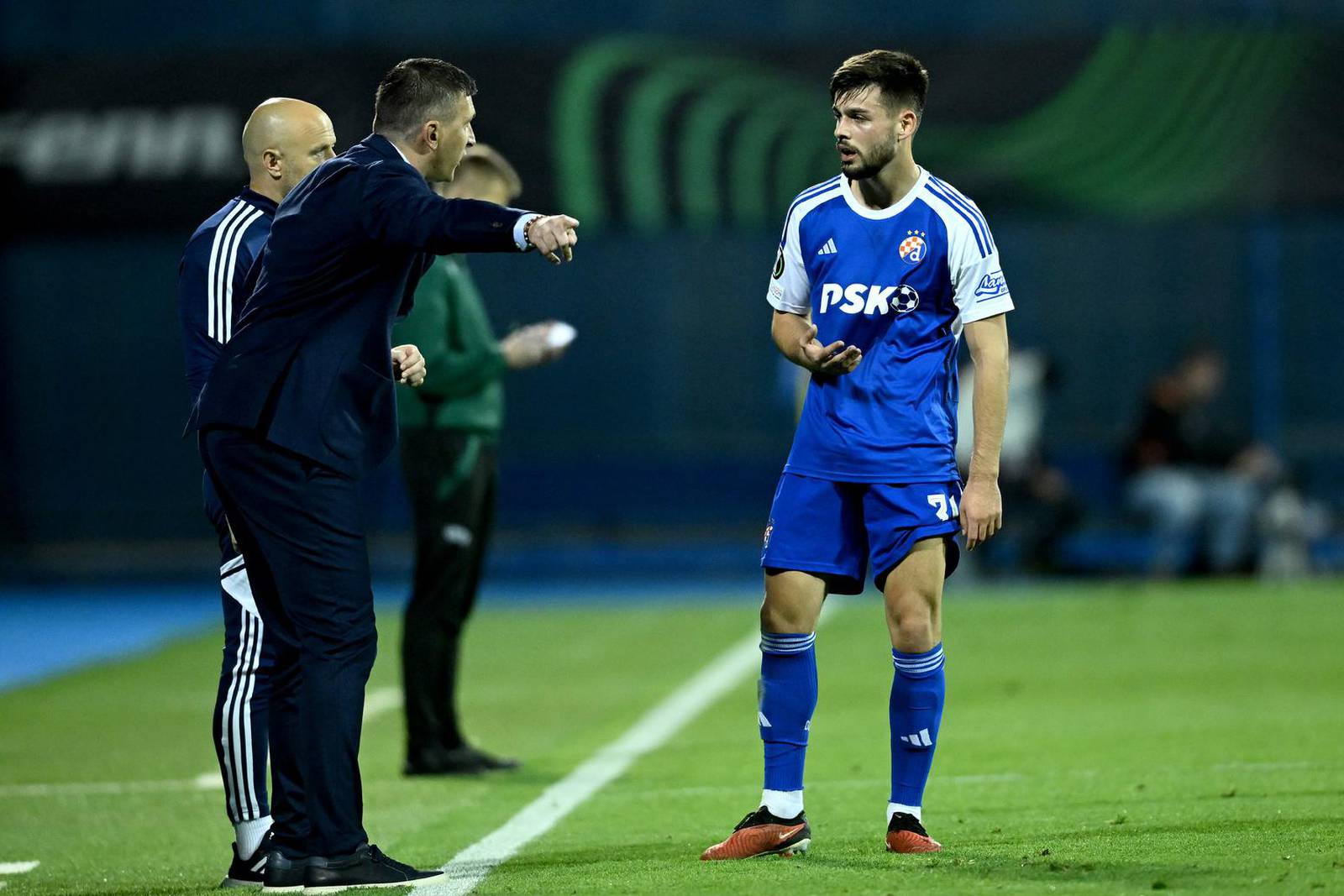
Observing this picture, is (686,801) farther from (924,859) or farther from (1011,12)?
→ (1011,12)

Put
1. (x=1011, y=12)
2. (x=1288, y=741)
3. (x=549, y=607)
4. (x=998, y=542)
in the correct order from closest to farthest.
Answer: (x=1288, y=741), (x=549, y=607), (x=998, y=542), (x=1011, y=12)

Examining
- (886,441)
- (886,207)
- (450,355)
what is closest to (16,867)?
(450,355)

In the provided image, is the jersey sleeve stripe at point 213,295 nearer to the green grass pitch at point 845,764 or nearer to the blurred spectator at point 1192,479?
the green grass pitch at point 845,764

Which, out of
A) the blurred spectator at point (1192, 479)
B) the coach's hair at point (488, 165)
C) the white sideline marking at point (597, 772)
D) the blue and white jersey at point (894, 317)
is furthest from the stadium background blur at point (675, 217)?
the blue and white jersey at point (894, 317)

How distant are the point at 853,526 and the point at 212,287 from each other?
1.87 meters

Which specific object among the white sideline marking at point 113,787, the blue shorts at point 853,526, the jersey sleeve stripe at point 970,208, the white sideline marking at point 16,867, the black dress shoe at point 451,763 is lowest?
the white sideline marking at point 113,787

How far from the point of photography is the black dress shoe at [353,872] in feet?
15.9

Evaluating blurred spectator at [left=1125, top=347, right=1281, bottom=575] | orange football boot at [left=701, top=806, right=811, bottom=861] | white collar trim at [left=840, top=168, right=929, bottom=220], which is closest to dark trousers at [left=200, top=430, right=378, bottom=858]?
orange football boot at [left=701, top=806, right=811, bottom=861]

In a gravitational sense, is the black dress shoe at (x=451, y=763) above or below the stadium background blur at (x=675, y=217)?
below

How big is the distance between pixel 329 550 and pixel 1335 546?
548 inches

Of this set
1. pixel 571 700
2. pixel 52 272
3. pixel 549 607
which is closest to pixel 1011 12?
pixel 549 607

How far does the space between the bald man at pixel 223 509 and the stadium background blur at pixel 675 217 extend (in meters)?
9.24

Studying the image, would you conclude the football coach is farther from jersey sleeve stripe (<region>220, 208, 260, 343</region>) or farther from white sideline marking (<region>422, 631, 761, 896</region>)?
white sideline marking (<region>422, 631, 761, 896</region>)

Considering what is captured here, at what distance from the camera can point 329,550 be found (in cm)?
488
